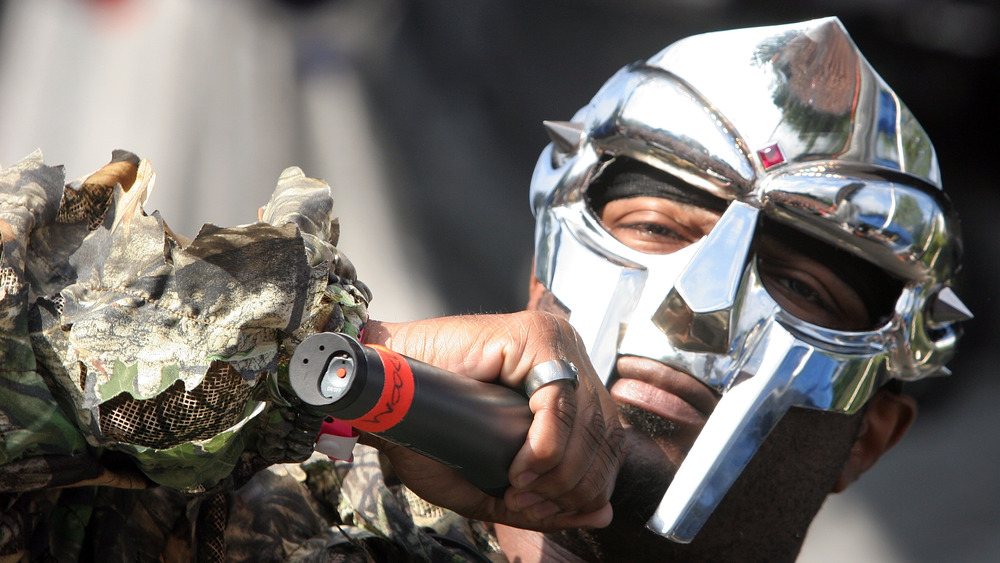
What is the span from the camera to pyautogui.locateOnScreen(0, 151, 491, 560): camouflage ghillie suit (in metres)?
0.69

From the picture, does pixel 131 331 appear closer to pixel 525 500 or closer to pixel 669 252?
pixel 525 500

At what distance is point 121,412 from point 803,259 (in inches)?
38.0

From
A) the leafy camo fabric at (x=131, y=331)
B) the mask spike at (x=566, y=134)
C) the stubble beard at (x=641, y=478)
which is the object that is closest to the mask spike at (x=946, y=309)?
the stubble beard at (x=641, y=478)

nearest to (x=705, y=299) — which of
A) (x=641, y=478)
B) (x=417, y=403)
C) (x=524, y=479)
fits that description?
(x=641, y=478)

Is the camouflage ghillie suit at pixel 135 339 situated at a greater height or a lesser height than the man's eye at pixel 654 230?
greater

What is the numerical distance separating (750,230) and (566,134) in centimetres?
37

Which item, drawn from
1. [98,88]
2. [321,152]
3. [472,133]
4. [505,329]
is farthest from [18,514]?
[472,133]

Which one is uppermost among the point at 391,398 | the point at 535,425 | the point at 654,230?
the point at 391,398

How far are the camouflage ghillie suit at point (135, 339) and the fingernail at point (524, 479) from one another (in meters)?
0.18

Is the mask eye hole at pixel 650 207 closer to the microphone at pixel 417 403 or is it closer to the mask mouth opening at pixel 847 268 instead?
the mask mouth opening at pixel 847 268

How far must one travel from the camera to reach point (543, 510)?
81cm

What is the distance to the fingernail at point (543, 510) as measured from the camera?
0.80 m

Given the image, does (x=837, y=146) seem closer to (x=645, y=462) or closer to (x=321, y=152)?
(x=645, y=462)

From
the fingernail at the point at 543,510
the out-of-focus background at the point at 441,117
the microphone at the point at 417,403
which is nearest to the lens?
the microphone at the point at 417,403
